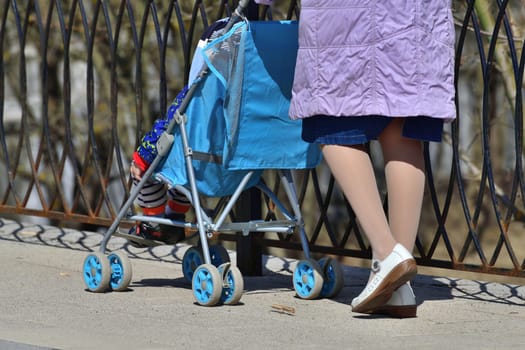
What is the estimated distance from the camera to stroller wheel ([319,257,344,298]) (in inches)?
203

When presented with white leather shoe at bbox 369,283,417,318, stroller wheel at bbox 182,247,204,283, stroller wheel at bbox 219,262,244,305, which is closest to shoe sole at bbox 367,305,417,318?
white leather shoe at bbox 369,283,417,318

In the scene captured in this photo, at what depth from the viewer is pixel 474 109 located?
36.3 ft

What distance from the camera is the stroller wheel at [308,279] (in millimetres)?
5125

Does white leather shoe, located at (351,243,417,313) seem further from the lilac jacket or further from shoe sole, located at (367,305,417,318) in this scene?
the lilac jacket

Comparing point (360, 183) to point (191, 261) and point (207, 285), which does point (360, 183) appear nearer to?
point (207, 285)

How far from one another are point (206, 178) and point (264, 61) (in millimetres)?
549

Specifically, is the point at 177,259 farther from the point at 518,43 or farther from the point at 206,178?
the point at 518,43

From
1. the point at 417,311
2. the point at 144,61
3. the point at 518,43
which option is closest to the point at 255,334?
the point at 417,311

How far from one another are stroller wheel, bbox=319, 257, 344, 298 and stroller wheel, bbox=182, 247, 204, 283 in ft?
1.86

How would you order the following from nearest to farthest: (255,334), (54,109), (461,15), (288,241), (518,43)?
(255,334)
(288,241)
(518,43)
(461,15)
(54,109)

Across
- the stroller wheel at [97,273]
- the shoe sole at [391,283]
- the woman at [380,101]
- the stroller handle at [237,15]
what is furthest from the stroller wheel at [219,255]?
the stroller handle at [237,15]

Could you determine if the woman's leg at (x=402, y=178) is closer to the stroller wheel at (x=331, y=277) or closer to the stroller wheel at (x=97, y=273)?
the stroller wheel at (x=331, y=277)

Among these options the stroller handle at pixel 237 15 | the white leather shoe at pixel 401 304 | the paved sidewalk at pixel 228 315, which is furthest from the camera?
the stroller handle at pixel 237 15

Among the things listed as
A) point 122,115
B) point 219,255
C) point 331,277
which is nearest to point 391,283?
point 331,277
